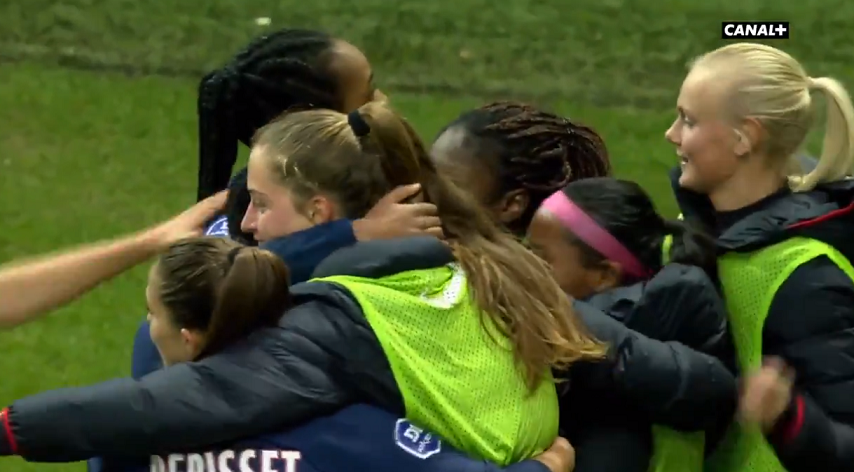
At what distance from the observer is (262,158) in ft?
7.97

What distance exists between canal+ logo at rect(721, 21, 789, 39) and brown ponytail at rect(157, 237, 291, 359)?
307 inches

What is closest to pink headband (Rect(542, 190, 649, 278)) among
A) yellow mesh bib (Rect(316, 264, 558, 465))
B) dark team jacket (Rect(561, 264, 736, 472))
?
dark team jacket (Rect(561, 264, 736, 472))

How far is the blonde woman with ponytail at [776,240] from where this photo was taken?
2492mm

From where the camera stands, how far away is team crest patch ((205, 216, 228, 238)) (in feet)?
9.23

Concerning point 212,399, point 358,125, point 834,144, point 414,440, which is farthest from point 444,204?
point 834,144

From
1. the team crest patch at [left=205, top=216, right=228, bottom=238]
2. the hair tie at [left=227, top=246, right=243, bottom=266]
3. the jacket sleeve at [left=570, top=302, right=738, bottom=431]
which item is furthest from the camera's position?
the team crest patch at [left=205, top=216, right=228, bottom=238]

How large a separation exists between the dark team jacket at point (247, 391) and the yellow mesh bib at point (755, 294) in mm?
618

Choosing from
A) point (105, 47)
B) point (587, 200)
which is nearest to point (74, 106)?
point (105, 47)

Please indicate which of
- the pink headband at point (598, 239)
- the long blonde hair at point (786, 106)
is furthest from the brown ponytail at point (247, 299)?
the long blonde hair at point (786, 106)

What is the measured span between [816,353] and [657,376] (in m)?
0.31

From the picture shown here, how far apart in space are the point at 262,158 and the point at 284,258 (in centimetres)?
19

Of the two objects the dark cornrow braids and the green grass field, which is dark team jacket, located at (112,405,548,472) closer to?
the dark cornrow braids

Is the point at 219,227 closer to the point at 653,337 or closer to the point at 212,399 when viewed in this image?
the point at 212,399

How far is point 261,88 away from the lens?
9.93ft
